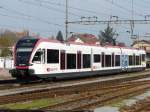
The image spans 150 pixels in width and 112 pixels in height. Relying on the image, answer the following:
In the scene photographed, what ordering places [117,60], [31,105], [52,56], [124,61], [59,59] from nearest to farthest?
[31,105] < [52,56] < [59,59] < [117,60] < [124,61]

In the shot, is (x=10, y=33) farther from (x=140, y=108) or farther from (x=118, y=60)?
(x=140, y=108)

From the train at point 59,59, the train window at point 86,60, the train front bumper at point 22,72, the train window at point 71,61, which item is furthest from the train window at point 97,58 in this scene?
the train front bumper at point 22,72

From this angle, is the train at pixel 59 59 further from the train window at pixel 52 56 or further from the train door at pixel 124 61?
the train door at pixel 124 61

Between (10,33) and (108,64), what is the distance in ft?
329

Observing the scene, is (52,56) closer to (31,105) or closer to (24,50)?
(24,50)

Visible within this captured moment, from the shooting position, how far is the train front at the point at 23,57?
31.2 meters

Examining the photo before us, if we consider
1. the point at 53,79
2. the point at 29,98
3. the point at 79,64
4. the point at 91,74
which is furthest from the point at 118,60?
the point at 29,98

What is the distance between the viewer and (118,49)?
4897 cm

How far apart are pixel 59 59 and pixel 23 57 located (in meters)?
3.22

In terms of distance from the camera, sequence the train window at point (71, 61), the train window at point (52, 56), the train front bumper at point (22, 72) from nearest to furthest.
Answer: the train front bumper at point (22, 72)
the train window at point (52, 56)
the train window at point (71, 61)

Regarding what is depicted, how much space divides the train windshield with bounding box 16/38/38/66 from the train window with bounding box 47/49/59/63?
132 cm

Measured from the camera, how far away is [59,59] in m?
33.8

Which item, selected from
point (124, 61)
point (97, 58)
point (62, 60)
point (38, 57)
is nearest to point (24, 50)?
point (38, 57)

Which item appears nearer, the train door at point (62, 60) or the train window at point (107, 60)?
the train door at point (62, 60)
